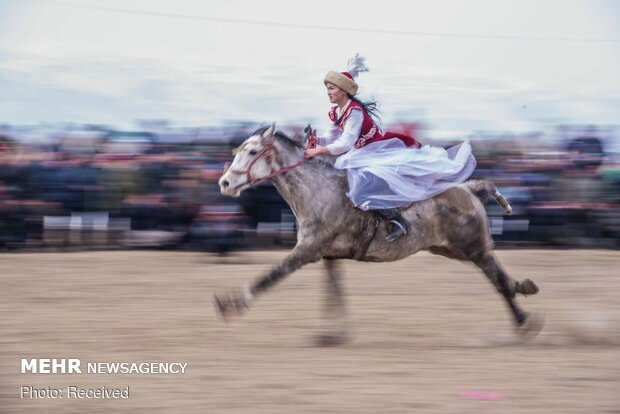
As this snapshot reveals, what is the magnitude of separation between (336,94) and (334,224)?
3.13ft

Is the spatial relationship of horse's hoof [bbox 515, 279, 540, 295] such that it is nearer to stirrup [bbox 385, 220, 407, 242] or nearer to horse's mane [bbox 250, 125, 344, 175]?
stirrup [bbox 385, 220, 407, 242]

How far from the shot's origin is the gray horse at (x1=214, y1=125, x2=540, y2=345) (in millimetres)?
7926

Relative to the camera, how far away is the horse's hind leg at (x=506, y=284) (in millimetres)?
8305

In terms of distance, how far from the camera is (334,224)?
798 cm

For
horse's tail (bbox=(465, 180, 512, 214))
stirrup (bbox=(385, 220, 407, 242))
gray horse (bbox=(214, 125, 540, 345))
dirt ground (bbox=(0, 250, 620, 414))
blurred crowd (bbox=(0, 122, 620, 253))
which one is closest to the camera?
dirt ground (bbox=(0, 250, 620, 414))

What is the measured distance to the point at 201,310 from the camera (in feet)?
31.4

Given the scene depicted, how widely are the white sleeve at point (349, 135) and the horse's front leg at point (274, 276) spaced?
2.29 feet

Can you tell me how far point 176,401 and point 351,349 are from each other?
6.58ft

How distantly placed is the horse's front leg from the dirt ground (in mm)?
313

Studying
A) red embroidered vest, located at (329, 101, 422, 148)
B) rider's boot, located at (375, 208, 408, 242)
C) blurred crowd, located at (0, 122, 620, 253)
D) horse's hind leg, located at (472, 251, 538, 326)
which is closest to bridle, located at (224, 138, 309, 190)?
red embroidered vest, located at (329, 101, 422, 148)

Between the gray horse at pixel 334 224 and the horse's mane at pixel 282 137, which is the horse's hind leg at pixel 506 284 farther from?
the horse's mane at pixel 282 137

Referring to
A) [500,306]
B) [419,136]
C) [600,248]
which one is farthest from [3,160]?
[600,248]

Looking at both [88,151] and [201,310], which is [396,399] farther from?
[88,151]

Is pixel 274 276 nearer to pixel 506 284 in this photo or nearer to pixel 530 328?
pixel 506 284
